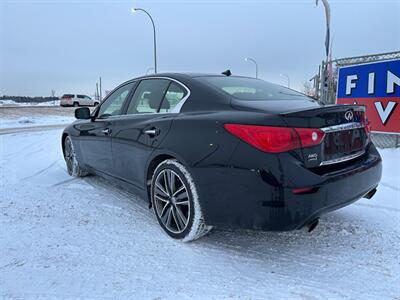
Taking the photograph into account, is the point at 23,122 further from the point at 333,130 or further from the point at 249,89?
the point at 333,130

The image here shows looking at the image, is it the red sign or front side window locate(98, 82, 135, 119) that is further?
the red sign

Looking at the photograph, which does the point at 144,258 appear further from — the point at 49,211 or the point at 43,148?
the point at 43,148

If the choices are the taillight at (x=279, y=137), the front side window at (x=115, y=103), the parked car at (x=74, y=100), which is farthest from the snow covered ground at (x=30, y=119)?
the parked car at (x=74, y=100)

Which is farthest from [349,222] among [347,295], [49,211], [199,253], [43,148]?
[43,148]

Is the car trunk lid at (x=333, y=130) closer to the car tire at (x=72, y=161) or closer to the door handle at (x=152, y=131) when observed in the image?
the door handle at (x=152, y=131)

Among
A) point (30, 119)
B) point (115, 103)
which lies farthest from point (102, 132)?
point (30, 119)

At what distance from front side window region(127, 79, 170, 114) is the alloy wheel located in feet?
2.38

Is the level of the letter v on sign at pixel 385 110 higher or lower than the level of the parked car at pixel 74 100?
higher

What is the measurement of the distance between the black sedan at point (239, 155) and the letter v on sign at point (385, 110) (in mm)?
4170

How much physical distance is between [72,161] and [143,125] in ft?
7.85

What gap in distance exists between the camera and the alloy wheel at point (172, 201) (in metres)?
2.98

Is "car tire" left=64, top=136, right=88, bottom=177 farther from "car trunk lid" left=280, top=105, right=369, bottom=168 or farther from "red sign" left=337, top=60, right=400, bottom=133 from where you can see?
"red sign" left=337, top=60, right=400, bottom=133

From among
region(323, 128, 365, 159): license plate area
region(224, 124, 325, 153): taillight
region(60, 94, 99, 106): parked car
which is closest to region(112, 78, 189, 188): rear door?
region(224, 124, 325, 153): taillight

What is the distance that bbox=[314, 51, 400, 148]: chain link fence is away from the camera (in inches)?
277
